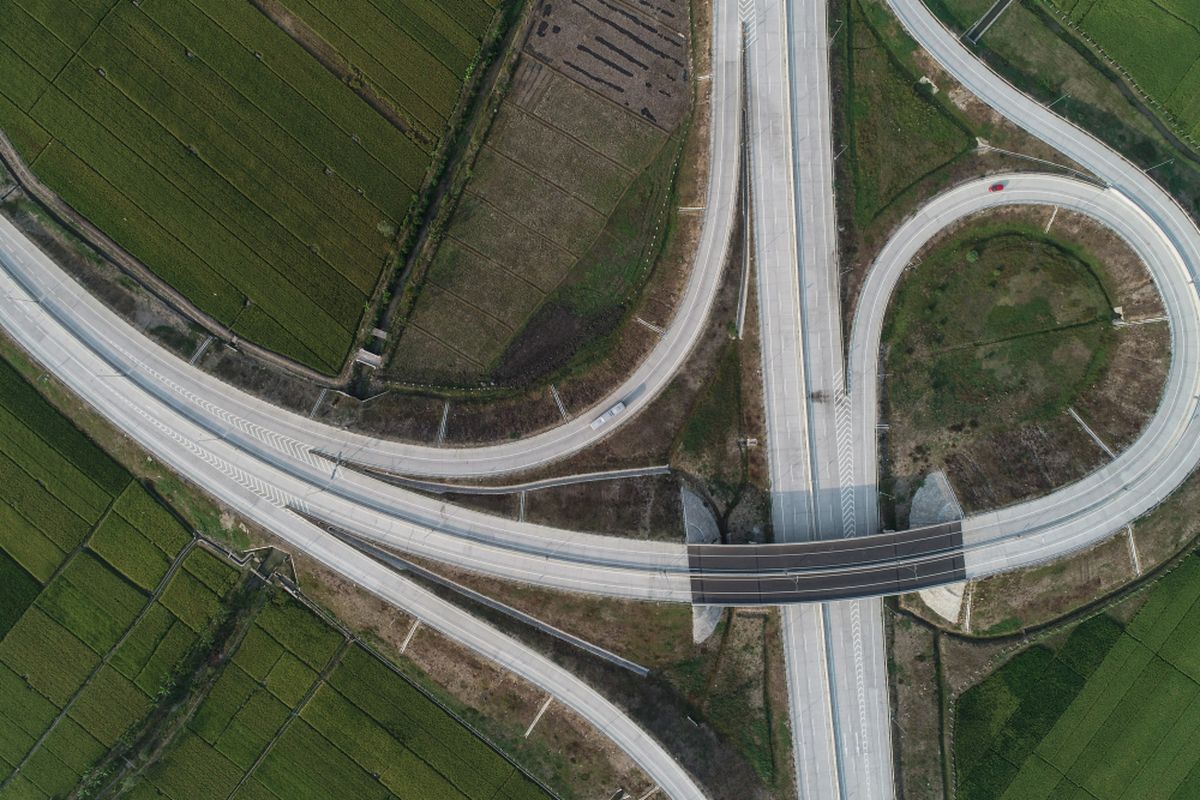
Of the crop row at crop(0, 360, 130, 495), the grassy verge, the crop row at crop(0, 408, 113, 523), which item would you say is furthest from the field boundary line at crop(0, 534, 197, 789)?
the grassy verge

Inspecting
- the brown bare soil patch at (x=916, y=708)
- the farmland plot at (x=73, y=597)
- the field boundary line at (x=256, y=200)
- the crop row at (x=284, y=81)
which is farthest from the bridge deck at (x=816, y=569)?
the farmland plot at (x=73, y=597)

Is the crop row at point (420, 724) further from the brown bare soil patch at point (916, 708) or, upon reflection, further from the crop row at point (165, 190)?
the brown bare soil patch at point (916, 708)

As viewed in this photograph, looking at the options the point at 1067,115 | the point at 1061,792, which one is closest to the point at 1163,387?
the point at 1067,115

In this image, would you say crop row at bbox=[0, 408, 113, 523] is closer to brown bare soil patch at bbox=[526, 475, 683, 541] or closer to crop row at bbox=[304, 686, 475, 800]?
crop row at bbox=[304, 686, 475, 800]

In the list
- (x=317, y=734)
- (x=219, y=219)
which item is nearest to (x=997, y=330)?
(x=219, y=219)

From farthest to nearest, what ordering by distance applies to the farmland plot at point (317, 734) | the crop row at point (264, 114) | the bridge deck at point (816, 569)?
the farmland plot at point (317, 734) → the crop row at point (264, 114) → the bridge deck at point (816, 569)

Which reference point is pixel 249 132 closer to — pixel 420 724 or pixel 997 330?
pixel 420 724
